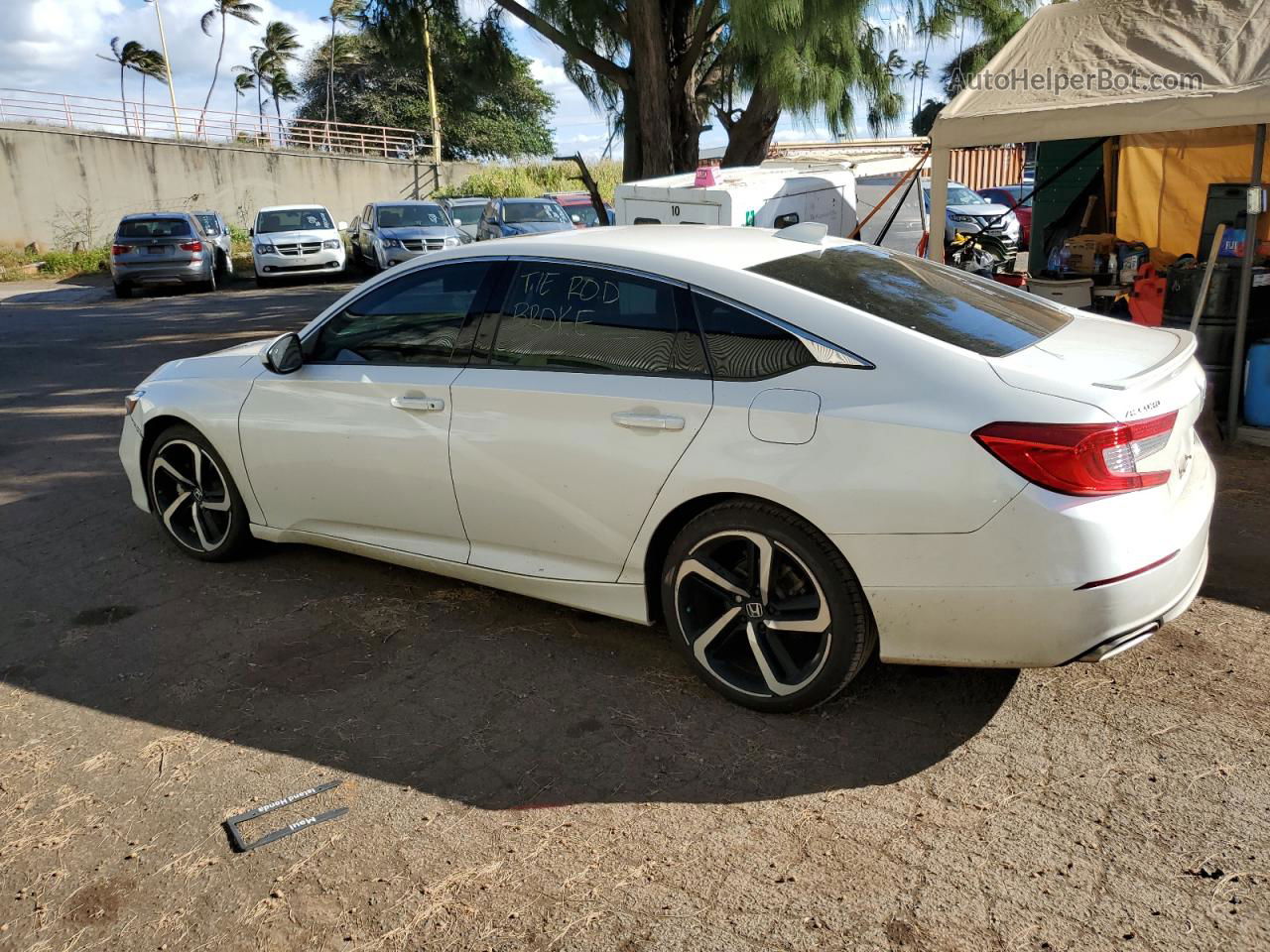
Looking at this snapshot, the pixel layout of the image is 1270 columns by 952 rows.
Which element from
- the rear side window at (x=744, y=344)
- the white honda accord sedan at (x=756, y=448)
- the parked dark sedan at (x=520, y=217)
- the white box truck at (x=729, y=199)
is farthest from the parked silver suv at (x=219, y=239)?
the rear side window at (x=744, y=344)

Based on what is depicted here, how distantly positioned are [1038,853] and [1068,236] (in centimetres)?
1073

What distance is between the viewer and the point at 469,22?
1273cm

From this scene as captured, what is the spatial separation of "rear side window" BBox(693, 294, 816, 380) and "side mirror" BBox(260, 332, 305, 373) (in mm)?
1951

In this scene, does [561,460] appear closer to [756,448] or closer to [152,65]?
[756,448]

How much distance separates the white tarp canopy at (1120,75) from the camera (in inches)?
264

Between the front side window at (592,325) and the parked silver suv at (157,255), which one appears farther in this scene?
the parked silver suv at (157,255)

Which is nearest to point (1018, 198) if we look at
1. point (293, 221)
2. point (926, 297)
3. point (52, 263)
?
point (293, 221)

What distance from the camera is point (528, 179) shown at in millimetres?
44500

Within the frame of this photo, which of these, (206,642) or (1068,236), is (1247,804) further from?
(1068,236)

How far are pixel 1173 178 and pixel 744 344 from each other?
9.03 meters

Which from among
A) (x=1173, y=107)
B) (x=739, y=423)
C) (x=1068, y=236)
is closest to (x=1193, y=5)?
Answer: (x=1173, y=107)

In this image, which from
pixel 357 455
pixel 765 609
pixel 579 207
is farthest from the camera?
pixel 579 207

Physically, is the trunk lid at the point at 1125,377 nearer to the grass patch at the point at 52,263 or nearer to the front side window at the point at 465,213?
the front side window at the point at 465,213

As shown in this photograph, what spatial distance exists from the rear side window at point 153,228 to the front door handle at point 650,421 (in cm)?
2030
